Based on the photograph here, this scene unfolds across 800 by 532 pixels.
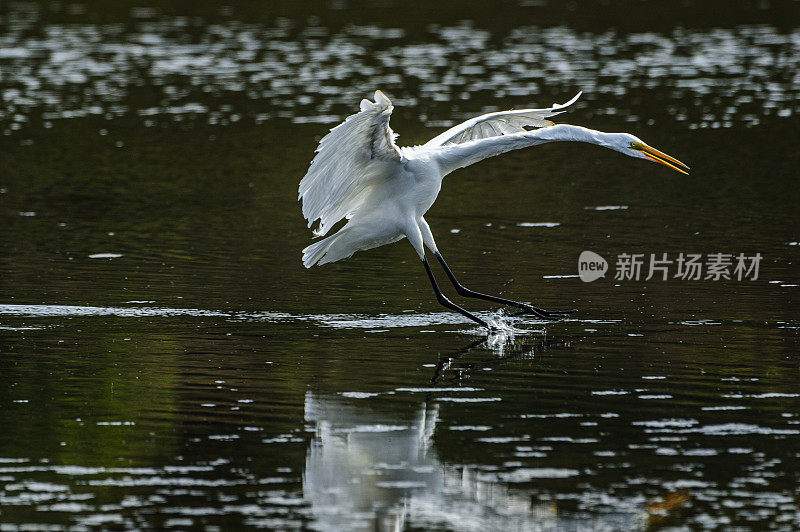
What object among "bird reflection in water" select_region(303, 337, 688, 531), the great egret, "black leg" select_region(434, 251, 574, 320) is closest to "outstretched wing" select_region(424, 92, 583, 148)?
the great egret

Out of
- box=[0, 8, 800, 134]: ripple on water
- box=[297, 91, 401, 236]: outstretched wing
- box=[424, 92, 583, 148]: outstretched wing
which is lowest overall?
box=[297, 91, 401, 236]: outstretched wing

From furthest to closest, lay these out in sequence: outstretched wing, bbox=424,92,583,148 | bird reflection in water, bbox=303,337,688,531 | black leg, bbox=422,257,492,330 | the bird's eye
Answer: outstretched wing, bbox=424,92,583,148
black leg, bbox=422,257,492,330
the bird's eye
bird reflection in water, bbox=303,337,688,531

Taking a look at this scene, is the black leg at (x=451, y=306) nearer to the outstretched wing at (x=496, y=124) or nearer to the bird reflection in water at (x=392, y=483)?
the outstretched wing at (x=496, y=124)

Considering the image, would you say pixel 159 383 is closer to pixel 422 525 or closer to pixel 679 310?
pixel 422 525

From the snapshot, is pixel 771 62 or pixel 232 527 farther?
pixel 771 62

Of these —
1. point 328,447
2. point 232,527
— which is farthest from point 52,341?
point 232,527

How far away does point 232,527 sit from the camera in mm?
7590

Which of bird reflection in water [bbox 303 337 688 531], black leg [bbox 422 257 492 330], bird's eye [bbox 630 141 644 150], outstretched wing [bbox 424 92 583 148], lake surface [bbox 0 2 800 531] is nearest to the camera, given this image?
bird reflection in water [bbox 303 337 688 531]

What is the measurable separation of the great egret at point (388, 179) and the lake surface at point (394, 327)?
673 mm

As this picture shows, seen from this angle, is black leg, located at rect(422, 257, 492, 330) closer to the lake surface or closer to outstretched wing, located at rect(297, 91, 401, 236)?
the lake surface

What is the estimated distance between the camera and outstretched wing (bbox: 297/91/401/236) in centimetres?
1159

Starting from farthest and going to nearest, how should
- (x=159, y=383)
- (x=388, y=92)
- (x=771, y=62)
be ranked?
(x=771, y=62) → (x=388, y=92) → (x=159, y=383)

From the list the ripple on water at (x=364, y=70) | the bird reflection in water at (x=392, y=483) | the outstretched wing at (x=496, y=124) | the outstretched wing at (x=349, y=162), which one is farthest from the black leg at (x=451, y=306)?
the ripple on water at (x=364, y=70)

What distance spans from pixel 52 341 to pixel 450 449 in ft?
15.8
